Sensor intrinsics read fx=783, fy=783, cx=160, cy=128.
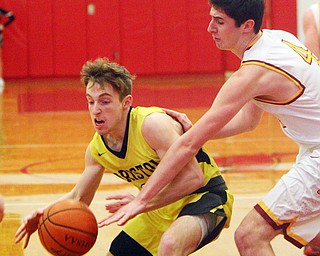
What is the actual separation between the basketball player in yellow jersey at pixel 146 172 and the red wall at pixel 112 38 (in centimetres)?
1246

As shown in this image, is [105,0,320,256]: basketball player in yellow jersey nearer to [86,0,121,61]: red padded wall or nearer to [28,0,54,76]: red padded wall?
[86,0,121,61]: red padded wall

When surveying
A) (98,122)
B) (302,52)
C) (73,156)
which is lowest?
(73,156)

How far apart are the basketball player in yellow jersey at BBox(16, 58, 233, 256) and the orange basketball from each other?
15cm

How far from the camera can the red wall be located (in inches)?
650

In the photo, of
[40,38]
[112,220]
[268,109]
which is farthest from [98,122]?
[40,38]

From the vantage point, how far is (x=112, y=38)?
54.7 feet

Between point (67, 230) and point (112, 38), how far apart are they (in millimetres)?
13127

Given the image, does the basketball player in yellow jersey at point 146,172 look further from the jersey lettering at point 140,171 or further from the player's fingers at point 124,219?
the player's fingers at point 124,219

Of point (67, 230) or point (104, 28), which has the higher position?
point (67, 230)

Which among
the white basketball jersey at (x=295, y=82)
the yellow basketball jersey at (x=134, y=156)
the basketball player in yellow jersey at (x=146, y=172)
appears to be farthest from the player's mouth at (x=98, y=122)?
the white basketball jersey at (x=295, y=82)

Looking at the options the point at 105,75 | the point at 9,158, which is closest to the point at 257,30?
the point at 105,75

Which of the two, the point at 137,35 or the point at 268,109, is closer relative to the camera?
the point at 268,109

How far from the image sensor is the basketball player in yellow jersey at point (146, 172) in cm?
386

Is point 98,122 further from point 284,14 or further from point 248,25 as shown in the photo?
point 284,14
